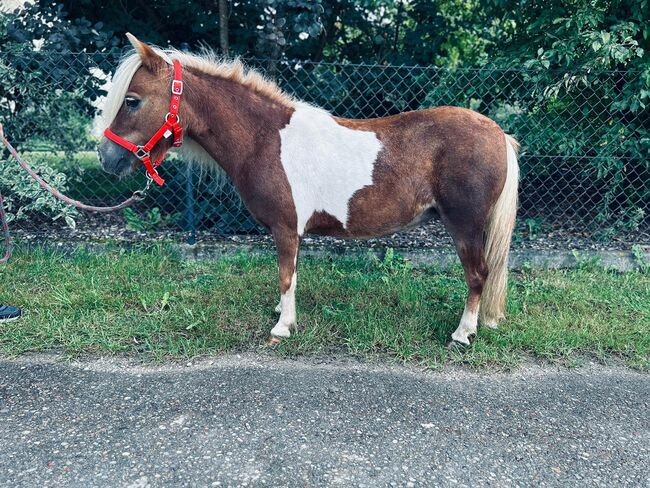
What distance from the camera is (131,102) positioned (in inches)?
113

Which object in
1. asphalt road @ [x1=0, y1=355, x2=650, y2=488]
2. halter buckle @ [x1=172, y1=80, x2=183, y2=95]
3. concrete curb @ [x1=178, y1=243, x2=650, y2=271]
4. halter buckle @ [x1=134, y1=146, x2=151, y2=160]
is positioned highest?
halter buckle @ [x1=172, y1=80, x2=183, y2=95]

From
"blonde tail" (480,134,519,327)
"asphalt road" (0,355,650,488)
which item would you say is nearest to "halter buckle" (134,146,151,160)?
"asphalt road" (0,355,650,488)

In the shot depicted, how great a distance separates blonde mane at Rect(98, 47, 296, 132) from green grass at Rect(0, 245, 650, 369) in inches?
51.0

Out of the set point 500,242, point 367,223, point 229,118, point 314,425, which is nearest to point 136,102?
point 229,118

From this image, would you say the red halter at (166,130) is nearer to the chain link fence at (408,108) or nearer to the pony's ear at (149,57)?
the pony's ear at (149,57)

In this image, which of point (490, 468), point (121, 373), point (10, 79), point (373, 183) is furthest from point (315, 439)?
point (10, 79)

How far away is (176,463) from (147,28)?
14.3 ft

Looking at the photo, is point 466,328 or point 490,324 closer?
point 466,328

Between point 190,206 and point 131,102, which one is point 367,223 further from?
point 190,206

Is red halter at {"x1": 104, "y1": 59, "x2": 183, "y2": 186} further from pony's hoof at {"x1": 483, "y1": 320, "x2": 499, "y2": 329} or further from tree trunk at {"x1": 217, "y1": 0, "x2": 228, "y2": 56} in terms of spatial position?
pony's hoof at {"x1": 483, "y1": 320, "x2": 499, "y2": 329}

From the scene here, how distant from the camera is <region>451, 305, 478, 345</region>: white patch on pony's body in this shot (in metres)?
3.13

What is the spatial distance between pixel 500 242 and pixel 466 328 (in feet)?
1.88

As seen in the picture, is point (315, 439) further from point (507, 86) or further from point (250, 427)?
point (507, 86)

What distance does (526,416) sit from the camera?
2.50 metres
